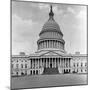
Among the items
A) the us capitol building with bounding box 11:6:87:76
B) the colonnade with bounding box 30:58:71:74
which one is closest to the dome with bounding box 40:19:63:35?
the us capitol building with bounding box 11:6:87:76

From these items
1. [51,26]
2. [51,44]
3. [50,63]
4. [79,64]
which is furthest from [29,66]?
[79,64]

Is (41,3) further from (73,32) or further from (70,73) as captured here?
(70,73)

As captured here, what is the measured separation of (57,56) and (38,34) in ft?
1.37

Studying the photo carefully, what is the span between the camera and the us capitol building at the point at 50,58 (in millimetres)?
3049

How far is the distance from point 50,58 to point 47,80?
1.02 feet

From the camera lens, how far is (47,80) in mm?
3139

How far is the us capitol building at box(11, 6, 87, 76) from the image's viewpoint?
305cm

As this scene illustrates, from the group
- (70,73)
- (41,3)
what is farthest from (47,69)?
(41,3)

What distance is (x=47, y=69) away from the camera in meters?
3.14

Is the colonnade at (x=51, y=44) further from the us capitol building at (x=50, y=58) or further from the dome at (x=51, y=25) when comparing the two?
the dome at (x=51, y=25)

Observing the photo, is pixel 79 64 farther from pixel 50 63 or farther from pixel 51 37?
pixel 51 37

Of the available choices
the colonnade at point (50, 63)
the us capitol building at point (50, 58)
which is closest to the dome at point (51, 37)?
the us capitol building at point (50, 58)

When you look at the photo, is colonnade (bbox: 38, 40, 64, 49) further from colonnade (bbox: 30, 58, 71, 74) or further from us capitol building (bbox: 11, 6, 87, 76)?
colonnade (bbox: 30, 58, 71, 74)

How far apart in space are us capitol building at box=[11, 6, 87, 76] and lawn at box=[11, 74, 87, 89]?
0.19 ft
